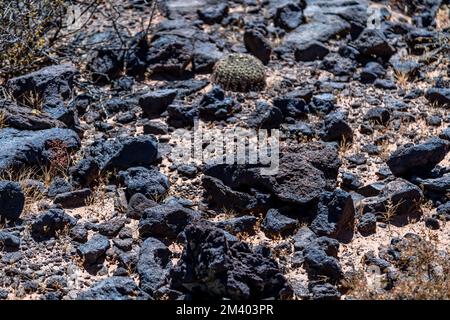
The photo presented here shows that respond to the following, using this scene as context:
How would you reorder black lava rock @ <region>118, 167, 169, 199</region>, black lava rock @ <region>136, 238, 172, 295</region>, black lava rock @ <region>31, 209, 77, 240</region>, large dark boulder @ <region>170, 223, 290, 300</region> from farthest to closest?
1. black lava rock @ <region>118, 167, 169, 199</region>
2. black lava rock @ <region>31, 209, 77, 240</region>
3. black lava rock @ <region>136, 238, 172, 295</region>
4. large dark boulder @ <region>170, 223, 290, 300</region>

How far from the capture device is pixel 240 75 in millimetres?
7977

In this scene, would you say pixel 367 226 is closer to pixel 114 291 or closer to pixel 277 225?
pixel 277 225

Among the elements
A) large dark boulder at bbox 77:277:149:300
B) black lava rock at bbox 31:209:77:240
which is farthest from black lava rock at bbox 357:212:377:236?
black lava rock at bbox 31:209:77:240

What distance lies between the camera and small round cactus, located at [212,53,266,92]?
800cm

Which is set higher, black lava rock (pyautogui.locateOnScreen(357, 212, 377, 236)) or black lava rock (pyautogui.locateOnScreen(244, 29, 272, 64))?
black lava rock (pyautogui.locateOnScreen(244, 29, 272, 64))

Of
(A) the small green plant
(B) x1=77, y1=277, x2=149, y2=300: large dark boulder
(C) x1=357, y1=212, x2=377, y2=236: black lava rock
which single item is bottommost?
(C) x1=357, y1=212, x2=377, y2=236: black lava rock

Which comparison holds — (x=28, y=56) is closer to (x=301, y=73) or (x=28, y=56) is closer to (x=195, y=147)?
(x=195, y=147)

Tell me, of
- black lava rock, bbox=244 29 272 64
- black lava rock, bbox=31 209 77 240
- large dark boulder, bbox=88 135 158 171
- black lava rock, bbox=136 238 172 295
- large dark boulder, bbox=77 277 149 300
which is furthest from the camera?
black lava rock, bbox=244 29 272 64

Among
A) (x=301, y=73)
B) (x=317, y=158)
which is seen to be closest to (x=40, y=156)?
(x=317, y=158)

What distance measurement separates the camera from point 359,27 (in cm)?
898

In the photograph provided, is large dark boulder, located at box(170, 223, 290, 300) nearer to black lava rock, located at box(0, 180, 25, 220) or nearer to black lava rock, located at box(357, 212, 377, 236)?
black lava rock, located at box(357, 212, 377, 236)

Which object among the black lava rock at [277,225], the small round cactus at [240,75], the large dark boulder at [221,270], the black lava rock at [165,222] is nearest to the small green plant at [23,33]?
the small round cactus at [240,75]

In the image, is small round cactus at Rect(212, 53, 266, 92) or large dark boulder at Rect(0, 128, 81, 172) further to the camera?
small round cactus at Rect(212, 53, 266, 92)

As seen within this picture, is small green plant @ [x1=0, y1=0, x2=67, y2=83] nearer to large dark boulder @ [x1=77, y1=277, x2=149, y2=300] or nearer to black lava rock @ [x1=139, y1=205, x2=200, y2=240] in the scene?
black lava rock @ [x1=139, y1=205, x2=200, y2=240]
